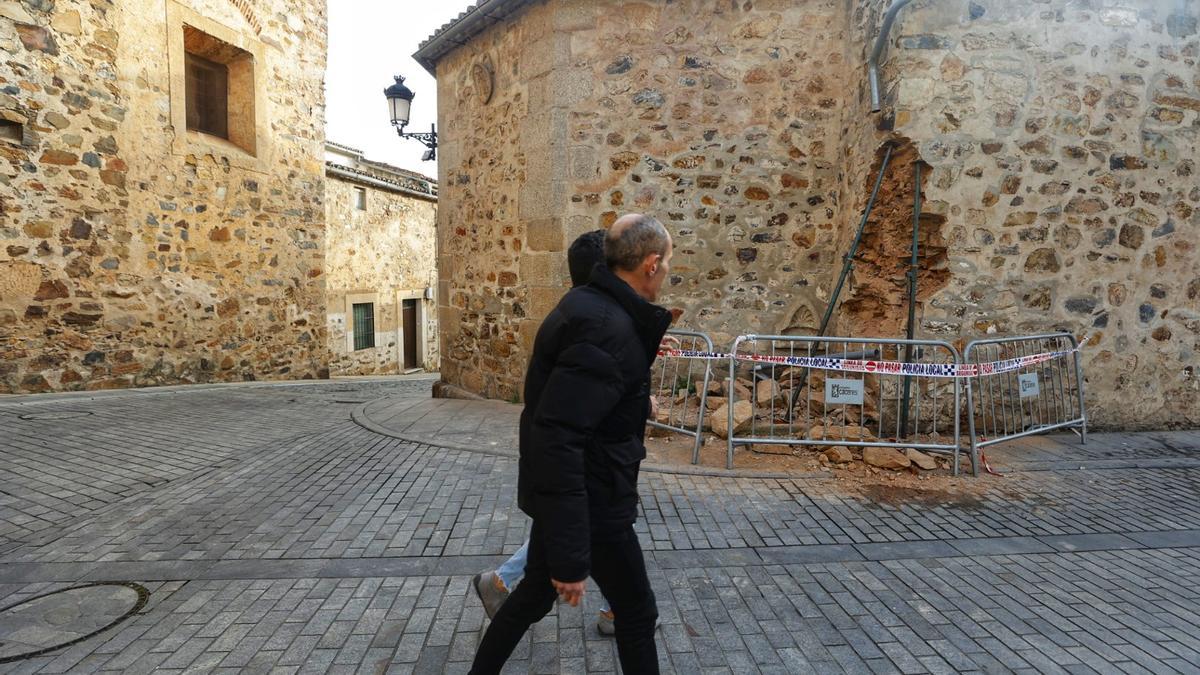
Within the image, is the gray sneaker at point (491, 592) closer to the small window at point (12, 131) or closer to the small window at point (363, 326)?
the small window at point (12, 131)

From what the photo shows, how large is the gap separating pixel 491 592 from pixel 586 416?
120 cm

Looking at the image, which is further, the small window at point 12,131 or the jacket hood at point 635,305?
the small window at point 12,131

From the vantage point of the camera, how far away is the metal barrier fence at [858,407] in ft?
15.6

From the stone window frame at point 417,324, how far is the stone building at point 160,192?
605 centimetres

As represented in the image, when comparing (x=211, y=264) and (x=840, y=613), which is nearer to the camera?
(x=840, y=613)

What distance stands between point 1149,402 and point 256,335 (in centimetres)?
1188

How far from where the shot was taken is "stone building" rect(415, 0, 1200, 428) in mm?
5430

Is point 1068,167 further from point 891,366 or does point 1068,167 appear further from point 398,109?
point 398,109

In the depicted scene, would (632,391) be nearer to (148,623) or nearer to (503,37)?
(148,623)

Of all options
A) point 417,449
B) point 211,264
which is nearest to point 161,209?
point 211,264

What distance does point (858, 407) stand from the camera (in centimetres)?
570

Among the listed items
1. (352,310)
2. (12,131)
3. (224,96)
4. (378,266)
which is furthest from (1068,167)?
(378,266)

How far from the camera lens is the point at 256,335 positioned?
10320 mm

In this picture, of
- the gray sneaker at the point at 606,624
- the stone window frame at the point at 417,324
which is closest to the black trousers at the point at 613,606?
the gray sneaker at the point at 606,624
